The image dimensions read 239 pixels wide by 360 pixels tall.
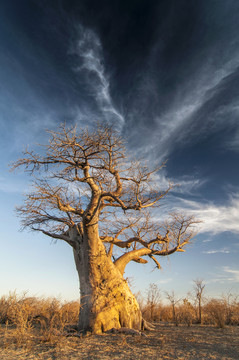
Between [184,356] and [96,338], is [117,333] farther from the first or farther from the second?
[184,356]

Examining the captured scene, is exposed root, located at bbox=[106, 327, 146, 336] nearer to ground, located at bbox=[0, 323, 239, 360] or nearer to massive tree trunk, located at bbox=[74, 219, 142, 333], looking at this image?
massive tree trunk, located at bbox=[74, 219, 142, 333]

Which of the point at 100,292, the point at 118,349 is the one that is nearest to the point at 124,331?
the point at 100,292

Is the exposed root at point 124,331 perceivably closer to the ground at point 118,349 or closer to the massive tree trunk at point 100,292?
the massive tree trunk at point 100,292

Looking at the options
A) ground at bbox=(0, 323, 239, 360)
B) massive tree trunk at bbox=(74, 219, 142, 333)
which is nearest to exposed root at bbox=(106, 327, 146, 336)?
massive tree trunk at bbox=(74, 219, 142, 333)

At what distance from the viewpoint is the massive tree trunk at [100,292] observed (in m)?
6.80

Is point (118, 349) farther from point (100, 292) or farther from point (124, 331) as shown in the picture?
point (100, 292)

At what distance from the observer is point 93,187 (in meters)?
7.98

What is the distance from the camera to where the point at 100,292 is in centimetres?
702

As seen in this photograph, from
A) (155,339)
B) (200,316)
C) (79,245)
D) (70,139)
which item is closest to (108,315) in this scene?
(155,339)

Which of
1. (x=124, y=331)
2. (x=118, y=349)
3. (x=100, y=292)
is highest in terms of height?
(x=100, y=292)

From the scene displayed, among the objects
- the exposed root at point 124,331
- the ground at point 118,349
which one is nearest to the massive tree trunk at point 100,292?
the exposed root at point 124,331

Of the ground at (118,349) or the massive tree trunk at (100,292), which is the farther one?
the massive tree trunk at (100,292)

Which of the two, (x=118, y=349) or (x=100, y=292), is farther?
(x=100, y=292)

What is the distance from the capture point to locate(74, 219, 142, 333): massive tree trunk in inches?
268
